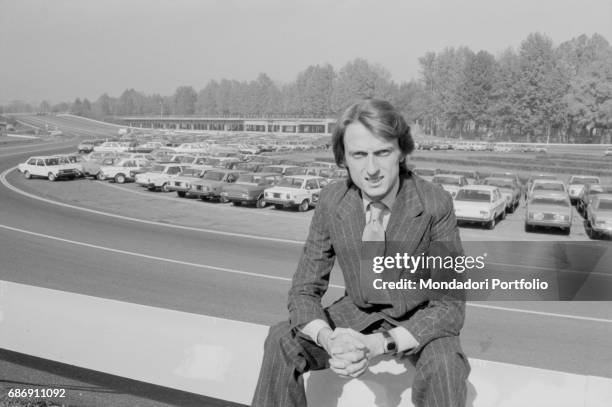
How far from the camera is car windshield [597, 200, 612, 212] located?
19.6 m

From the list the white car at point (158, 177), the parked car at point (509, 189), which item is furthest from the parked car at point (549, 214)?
the white car at point (158, 177)

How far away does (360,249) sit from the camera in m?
3.02

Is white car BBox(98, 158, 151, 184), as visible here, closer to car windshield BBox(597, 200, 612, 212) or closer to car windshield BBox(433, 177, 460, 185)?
car windshield BBox(433, 177, 460, 185)

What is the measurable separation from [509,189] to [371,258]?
25208 mm

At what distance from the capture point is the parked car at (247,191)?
998 inches

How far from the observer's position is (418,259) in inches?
117

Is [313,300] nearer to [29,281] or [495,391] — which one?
[495,391]

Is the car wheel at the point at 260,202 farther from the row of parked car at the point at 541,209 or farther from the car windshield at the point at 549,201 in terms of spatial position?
the car windshield at the point at 549,201

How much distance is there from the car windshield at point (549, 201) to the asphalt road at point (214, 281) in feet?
33.1

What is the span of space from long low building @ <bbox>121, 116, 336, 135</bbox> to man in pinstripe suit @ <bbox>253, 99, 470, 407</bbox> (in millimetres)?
122574

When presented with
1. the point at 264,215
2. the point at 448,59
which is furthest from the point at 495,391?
the point at 448,59

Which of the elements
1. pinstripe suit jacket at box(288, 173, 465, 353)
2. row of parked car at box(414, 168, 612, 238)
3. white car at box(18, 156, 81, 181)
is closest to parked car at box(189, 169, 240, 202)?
white car at box(18, 156, 81, 181)

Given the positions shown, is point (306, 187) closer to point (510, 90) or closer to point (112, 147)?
point (112, 147)

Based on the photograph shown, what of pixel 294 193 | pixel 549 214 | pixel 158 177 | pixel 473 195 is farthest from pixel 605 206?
pixel 158 177
